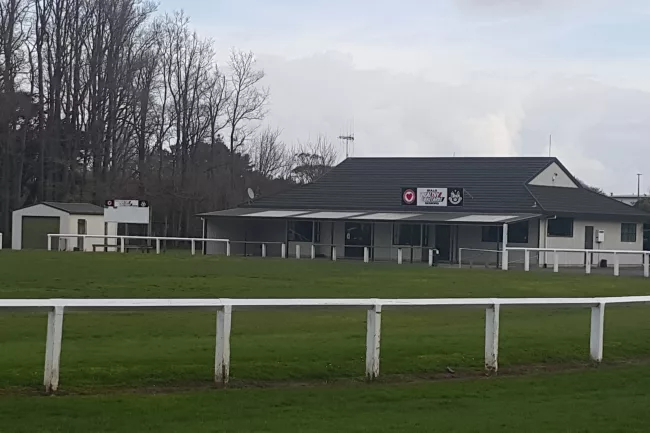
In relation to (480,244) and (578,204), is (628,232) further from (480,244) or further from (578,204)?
(480,244)

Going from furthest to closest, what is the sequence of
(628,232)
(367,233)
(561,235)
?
(628,232) < (367,233) < (561,235)

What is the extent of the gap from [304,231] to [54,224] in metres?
12.1

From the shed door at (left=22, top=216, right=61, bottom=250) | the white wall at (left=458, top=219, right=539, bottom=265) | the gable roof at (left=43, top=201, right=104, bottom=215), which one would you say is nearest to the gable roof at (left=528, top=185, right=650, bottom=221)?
the white wall at (left=458, top=219, right=539, bottom=265)

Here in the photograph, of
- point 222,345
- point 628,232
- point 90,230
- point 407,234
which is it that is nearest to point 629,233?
point 628,232

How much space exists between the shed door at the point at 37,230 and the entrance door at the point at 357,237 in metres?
13.8

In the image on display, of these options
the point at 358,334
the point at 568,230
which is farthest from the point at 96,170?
the point at 358,334

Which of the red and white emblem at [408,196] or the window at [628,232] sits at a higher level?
the red and white emblem at [408,196]

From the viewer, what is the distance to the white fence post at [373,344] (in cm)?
1077

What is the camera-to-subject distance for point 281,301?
10.4m

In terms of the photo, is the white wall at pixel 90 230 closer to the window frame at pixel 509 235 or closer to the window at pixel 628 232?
the window frame at pixel 509 235

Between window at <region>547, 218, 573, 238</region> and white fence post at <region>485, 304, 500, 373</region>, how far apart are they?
3575 centimetres

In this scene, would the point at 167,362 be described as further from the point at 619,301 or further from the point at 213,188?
the point at 213,188

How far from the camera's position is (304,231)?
50.8m

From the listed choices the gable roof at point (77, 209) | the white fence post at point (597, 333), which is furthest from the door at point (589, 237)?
the white fence post at point (597, 333)
